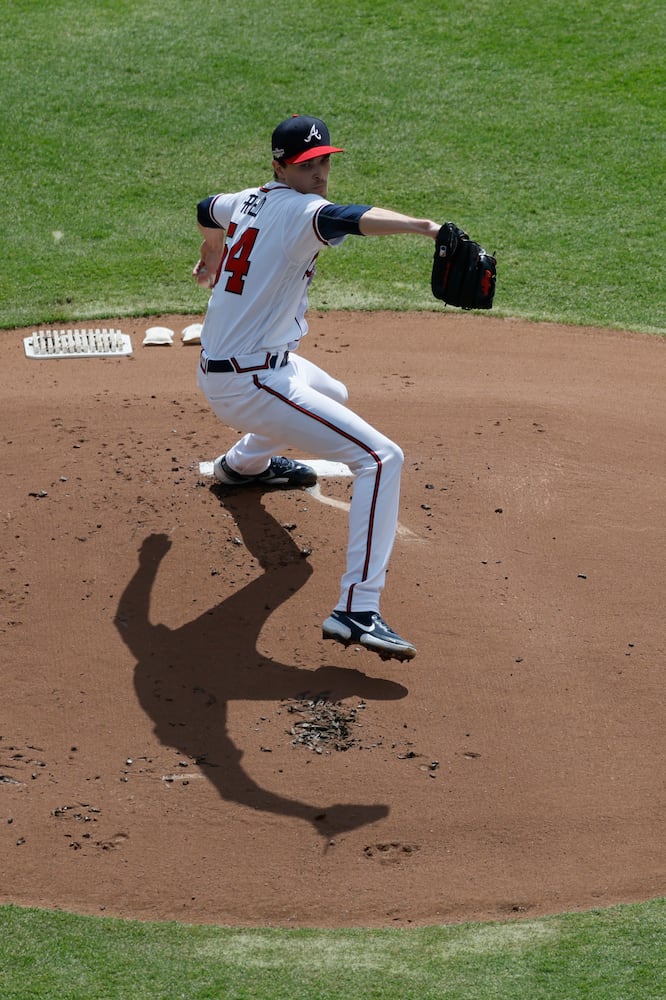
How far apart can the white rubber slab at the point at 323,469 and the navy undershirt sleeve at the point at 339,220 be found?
182cm

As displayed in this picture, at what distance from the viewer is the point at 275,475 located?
689cm

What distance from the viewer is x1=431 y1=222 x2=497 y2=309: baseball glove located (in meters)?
5.32

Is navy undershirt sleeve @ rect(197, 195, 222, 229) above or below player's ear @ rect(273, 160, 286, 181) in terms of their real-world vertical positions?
below

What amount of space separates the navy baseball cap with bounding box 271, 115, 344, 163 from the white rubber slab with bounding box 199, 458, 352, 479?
1.86 meters

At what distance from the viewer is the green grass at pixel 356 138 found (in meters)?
9.86

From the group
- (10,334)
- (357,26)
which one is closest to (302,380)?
(10,334)

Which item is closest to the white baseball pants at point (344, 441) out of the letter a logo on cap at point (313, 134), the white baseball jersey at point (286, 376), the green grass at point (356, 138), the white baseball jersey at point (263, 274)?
the white baseball jersey at point (286, 376)

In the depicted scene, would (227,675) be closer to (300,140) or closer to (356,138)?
(300,140)

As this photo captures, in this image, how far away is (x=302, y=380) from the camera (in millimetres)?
6102

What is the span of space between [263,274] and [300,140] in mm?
607

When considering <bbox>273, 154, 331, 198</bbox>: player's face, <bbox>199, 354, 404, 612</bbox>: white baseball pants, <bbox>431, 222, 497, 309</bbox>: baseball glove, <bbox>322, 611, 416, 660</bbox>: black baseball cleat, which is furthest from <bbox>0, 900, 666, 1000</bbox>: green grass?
<bbox>273, 154, 331, 198</bbox>: player's face

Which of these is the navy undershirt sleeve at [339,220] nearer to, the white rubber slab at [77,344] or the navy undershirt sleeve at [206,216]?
the navy undershirt sleeve at [206,216]

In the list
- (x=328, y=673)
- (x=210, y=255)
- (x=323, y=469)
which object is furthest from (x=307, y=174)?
(x=328, y=673)

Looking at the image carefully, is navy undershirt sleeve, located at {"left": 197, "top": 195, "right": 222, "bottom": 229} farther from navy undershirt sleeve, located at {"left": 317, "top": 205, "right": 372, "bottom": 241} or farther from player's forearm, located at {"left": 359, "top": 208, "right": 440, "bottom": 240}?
player's forearm, located at {"left": 359, "top": 208, "right": 440, "bottom": 240}
